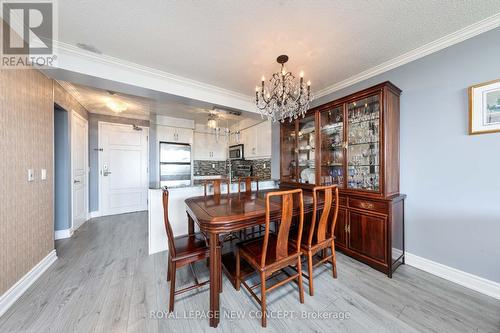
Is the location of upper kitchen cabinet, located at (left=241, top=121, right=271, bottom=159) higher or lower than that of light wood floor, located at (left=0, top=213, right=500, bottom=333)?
higher

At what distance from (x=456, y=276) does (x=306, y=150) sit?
7.28 ft

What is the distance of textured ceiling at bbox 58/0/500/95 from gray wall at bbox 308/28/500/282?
13.4 inches

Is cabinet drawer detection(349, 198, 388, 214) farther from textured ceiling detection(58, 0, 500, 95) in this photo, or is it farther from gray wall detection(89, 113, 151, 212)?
gray wall detection(89, 113, 151, 212)

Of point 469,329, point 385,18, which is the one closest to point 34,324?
point 469,329

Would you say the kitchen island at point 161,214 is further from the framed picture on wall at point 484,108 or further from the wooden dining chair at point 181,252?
the framed picture on wall at point 484,108

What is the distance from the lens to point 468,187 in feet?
5.47

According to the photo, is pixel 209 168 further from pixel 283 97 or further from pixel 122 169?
pixel 283 97

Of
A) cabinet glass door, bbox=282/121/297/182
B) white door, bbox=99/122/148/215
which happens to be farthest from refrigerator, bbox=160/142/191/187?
cabinet glass door, bbox=282/121/297/182

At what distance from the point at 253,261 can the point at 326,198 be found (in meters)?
0.90

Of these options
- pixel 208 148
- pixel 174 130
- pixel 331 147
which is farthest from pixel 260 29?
pixel 208 148

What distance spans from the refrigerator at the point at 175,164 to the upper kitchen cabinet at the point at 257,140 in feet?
5.03

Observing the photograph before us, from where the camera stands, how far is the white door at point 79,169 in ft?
10.1

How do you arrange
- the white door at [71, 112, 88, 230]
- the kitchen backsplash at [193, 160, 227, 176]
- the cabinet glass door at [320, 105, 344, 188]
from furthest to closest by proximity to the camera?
the kitchen backsplash at [193, 160, 227, 176] → the white door at [71, 112, 88, 230] → the cabinet glass door at [320, 105, 344, 188]

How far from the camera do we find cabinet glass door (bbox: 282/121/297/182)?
3287 mm
